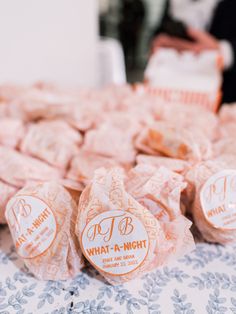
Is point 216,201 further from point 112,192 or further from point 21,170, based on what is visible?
point 21,170

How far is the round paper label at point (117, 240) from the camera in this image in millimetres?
617

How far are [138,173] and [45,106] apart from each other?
1.88 ft

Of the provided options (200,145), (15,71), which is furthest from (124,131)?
(15,71)

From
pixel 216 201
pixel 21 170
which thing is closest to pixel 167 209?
pixel 216 201

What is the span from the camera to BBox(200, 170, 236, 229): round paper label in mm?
686

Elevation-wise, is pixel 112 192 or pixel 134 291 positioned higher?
pixel 112 192

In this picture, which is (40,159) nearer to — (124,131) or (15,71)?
(124,131)

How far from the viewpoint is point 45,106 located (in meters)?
1.12

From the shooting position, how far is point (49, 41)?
203cm

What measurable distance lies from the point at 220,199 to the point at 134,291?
11.4 inches

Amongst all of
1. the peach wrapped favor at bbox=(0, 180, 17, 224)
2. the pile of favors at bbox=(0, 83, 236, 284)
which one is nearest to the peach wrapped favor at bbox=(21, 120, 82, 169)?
the pile of favors at bbox=(0, 83, 236, 284)

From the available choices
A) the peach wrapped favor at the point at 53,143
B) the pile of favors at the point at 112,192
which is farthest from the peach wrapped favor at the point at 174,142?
the peach wrapped favor at the point at 53,143

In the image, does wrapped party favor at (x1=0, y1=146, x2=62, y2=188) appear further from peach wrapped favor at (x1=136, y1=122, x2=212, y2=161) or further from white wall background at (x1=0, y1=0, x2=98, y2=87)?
white wall background at (x1=0, y1=0, x2=98, y2=87)

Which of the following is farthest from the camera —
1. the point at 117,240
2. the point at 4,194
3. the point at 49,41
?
the point at 49,41
